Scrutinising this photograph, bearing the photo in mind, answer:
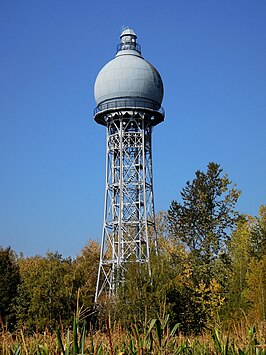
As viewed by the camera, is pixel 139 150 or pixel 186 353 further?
pixel 139 150

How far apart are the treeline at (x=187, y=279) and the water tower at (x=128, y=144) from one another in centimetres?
235

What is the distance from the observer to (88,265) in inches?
1842

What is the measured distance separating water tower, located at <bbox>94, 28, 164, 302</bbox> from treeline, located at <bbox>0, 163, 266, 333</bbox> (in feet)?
7.70

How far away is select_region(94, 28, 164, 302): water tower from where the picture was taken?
106 ft

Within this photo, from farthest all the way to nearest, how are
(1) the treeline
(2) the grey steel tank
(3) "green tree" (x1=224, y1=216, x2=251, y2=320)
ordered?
(2) the grey steel tank < (3) "green tree" (x1=224, y1=216, x2=251, y2=320) < (1) the treeline

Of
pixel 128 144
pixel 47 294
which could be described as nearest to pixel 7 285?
pixel 47 294

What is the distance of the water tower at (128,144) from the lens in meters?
32.2

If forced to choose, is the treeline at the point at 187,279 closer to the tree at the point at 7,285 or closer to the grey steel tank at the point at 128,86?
the tree at the point at 7,285

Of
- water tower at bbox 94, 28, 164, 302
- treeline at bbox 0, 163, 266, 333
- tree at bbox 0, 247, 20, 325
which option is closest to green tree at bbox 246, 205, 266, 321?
treeline at bbox 0, 163, 266, 333

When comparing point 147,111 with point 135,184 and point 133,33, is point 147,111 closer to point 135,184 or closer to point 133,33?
point 135,184

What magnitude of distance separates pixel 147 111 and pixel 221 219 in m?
9.06

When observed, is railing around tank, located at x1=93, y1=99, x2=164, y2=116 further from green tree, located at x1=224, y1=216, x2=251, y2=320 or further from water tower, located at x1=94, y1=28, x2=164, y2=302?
green tree, located at x1=224, y1=216, x2=251, y2=320

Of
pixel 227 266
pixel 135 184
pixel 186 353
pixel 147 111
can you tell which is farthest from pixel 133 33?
pixel 186 353

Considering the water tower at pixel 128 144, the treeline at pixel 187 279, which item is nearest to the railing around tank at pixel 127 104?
the water tower at pixel 128 144
